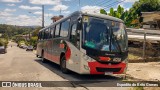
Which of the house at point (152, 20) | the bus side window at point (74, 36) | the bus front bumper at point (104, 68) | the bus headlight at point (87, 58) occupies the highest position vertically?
the house at point (152, 20)

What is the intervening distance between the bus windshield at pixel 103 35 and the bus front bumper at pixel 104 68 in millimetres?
705

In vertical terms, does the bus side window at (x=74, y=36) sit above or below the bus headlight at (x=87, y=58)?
above

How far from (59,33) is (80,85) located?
6.19 m

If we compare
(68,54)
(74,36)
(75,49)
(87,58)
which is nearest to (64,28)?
(68,54)

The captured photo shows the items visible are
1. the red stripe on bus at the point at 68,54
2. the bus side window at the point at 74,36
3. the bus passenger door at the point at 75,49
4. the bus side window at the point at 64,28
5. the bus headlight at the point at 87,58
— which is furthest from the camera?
the bus side window at the point at 64,28

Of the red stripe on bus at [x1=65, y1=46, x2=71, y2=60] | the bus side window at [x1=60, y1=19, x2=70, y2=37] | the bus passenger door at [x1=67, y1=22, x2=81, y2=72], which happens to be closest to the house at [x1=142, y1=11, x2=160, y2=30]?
the bus side window at [x1=60, y1=19, x2=70, y2=37]

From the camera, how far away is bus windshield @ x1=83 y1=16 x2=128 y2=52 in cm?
1209

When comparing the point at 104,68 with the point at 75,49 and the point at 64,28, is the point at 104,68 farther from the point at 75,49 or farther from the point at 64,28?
the point at 64,28

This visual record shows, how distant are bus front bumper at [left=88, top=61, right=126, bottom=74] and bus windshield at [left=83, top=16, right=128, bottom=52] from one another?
2.31 ft

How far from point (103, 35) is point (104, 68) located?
60.2 inches

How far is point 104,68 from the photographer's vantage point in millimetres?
12195

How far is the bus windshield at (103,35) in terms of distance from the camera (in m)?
12.1

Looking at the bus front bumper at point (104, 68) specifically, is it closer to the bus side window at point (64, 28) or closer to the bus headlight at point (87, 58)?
the bus headlight at point (87, 58)

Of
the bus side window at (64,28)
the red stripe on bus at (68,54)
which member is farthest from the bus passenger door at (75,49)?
the bus side window at (64,28)
